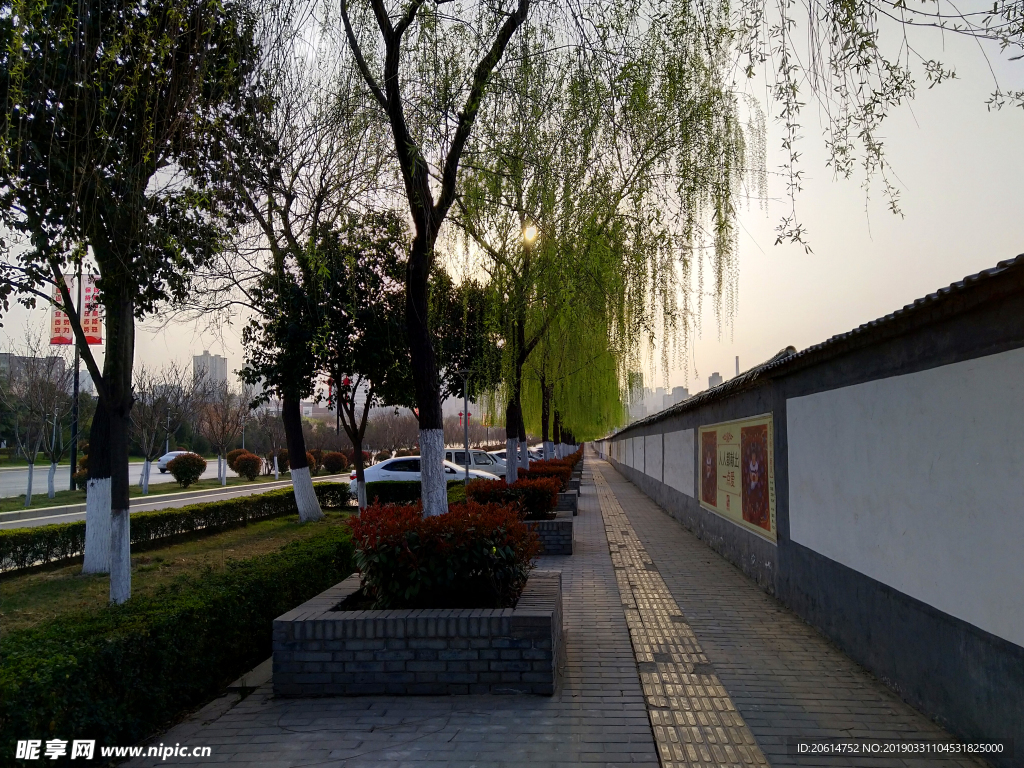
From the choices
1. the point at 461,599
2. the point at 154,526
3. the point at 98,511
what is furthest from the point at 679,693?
the point at 154,526

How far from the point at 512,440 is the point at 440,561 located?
9297 mm

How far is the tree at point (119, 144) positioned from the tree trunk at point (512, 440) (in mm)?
7358

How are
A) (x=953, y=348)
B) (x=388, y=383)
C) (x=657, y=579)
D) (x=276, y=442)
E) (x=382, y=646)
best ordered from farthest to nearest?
1. (x=276, y=442)
2. (x=388, y=383)
3. (x=657, y=579)
4. (x=382, y=646)
5. (x=953, y=348)

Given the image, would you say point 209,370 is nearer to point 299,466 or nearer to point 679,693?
point 299,466

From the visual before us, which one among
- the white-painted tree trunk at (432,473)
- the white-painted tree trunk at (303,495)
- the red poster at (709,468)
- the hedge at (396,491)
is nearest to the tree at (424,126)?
the white-painted tree trunk at (432,473)

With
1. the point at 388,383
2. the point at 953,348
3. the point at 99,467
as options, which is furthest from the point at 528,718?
the point at 388,383

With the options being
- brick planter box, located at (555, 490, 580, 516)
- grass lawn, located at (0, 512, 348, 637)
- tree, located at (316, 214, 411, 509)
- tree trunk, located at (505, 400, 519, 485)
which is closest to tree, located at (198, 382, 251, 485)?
tree, located at (316, 214, 411, 509)

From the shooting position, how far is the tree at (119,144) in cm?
488

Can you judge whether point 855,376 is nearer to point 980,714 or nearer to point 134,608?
point 980,714

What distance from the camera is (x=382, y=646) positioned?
4.79m

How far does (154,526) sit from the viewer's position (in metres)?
13.3

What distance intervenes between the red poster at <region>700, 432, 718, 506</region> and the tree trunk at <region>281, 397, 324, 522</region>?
8.36 meters

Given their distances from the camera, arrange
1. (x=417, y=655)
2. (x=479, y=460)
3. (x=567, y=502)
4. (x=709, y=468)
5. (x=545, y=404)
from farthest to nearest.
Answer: (x=479, y=460), (x=545, y=404), (x=567, y=502), (x=709, y=468), (x=417, y=655)

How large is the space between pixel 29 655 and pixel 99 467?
→ 285 inches
